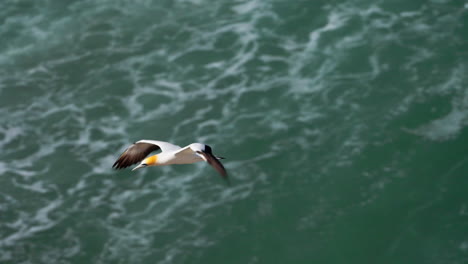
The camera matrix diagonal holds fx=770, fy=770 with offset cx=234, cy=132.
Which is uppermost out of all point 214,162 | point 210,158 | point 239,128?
point 239,128

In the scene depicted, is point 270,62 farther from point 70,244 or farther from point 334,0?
point 70,244

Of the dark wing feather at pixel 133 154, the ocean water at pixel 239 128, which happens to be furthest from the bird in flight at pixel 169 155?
the ocean water at pixel 239 128

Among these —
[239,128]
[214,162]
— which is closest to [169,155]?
[214,162]

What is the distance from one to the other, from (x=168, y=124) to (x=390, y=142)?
9.15m

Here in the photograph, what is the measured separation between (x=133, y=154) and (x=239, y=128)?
11714mm

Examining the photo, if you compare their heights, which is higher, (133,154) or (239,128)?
(239,128)

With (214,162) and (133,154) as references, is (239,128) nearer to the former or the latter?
(133,154)

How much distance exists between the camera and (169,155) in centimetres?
1830

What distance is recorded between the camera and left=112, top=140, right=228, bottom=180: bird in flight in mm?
15758

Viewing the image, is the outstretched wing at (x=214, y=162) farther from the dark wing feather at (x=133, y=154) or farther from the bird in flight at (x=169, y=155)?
the dark wing feather at (x=133, y=154)

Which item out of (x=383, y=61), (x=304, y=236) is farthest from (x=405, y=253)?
(x=383, y=61)

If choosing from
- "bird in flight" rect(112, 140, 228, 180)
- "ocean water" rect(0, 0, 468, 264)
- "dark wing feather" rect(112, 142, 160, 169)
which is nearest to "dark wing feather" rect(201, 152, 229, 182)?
"bird in flight" rect(112, 140, 228, 180)

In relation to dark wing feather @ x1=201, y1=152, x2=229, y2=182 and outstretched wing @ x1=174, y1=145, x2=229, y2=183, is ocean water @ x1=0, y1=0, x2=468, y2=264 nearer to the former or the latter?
outstretched wing @ x1=174, y1=145, x2=229, y2=183

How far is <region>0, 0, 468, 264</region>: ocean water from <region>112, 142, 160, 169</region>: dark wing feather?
779 cm
